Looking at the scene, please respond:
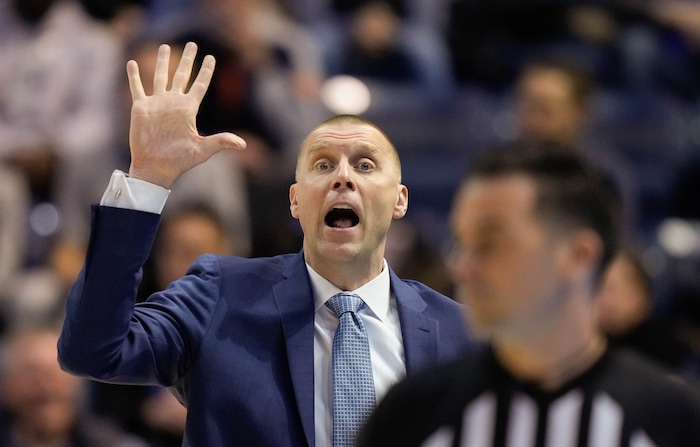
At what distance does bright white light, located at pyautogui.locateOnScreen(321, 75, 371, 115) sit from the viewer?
7.65 m

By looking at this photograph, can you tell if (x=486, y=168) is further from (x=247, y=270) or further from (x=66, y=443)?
(x=66, y=443)

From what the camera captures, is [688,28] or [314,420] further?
[688,28]

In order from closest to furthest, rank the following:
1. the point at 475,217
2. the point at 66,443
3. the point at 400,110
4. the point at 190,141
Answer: the point at 475,217 < the point at 190,141 < the point at 66,443 < the point at 400,110

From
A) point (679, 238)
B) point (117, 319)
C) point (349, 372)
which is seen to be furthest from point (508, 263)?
point (679, 238)

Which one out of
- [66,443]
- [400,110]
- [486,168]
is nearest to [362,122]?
[486,168]

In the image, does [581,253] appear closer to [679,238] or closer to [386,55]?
[679,238]

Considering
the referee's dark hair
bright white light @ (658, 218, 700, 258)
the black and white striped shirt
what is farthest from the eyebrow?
bright white light @ (658, 218, 700, 258)

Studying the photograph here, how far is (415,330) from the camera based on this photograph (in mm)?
3494

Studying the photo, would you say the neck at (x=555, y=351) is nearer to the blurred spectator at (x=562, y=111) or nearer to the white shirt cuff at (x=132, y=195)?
the white shirt cuff at (x=132, y=195)

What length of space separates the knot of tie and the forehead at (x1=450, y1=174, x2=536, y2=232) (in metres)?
1.09

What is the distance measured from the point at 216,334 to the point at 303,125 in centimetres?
387

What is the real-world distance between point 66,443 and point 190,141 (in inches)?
107

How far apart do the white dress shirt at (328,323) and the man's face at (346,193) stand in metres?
0.10

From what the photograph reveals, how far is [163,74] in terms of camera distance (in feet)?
11.1
